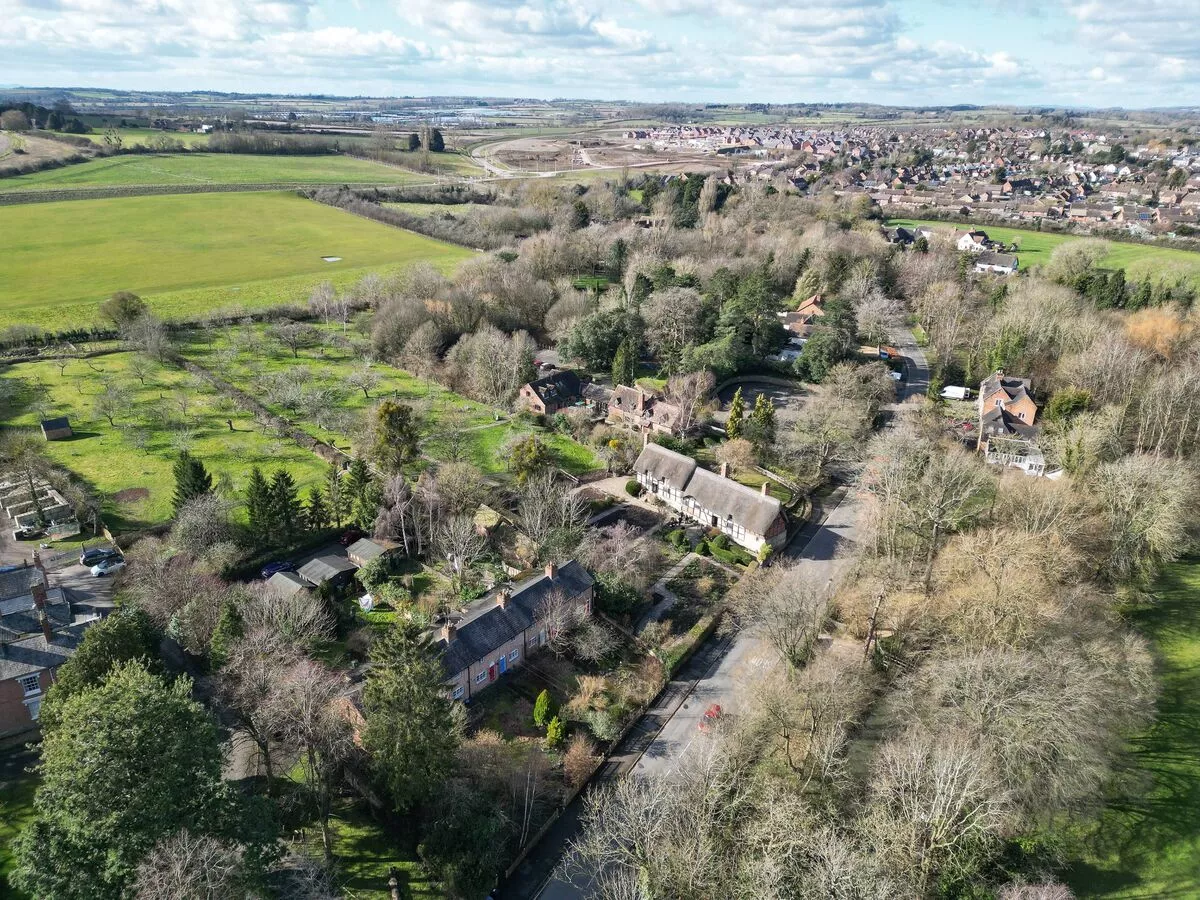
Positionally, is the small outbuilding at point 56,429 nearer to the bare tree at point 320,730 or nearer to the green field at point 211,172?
the bare tree at point 320,730

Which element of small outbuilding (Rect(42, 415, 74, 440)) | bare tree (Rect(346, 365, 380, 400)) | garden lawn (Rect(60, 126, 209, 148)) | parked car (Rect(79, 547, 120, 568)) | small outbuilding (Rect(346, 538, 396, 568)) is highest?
garden lawn (Rect(60, 126, 209, 148))

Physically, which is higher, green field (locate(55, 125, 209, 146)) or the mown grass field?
green field (locate(55, 125, 209, 146))

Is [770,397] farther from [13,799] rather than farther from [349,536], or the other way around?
[13,799]

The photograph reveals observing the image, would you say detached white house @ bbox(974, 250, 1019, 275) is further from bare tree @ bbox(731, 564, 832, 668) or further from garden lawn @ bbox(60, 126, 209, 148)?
garden lawn @ bbox(60, 126, 209, 148)

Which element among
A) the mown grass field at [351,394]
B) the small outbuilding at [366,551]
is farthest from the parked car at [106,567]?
the mown grass field at [351,394]

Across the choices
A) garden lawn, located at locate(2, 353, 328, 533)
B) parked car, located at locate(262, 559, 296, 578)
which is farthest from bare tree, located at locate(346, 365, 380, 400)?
parked car, located at locate(262, 559, 296, 578)
